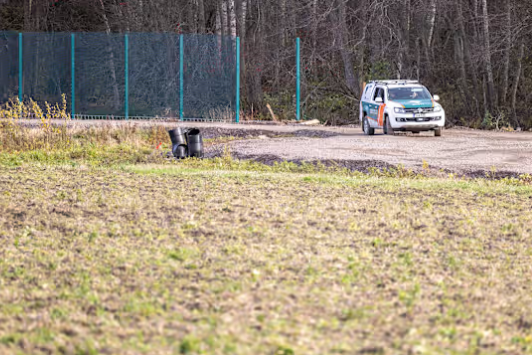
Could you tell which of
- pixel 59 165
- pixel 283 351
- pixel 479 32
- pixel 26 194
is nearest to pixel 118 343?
pixel 283 351

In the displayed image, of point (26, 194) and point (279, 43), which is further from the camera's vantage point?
point (279, 43)

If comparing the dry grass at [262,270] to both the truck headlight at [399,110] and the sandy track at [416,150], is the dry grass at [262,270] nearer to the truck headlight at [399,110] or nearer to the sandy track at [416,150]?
the sandy track at [416,150]

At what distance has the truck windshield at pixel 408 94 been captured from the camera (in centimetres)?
2173

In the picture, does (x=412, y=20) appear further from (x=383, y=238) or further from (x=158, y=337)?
(x=158, y=337)

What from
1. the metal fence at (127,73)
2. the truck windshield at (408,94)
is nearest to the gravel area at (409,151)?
the truck windshield at (408,94)

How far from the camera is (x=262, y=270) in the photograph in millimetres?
6758

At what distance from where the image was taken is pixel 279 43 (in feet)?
97.7

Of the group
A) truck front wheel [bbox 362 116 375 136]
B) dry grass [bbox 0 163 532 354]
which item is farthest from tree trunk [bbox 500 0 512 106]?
dry grass [bbox 0 163 532 354]

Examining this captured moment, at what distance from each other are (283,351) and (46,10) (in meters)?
35.3

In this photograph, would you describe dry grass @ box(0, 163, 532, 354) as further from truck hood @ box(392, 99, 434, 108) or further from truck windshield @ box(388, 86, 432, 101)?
truck windshield @ box(388, 86, 432, 101)

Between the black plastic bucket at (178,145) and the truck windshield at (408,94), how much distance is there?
7288 millimetres

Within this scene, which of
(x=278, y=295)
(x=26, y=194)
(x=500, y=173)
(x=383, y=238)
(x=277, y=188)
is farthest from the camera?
(x=500, y=173)

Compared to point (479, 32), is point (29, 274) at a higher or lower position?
lower

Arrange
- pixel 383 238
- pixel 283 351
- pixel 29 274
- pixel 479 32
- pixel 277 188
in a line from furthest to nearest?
pixel 479 32, pixel 277 188, pixel 383 238, pixel 29 274, pixel 283 351
